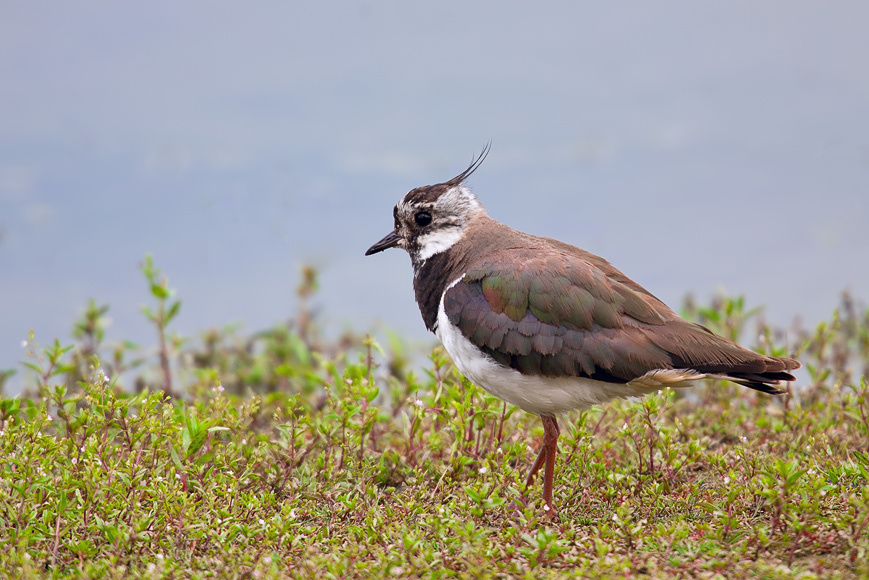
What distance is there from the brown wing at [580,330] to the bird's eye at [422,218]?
3.35ft

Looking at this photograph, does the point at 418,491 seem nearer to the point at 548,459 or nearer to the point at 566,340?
the point at 548,459

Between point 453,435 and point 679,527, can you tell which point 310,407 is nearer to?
point 453,435

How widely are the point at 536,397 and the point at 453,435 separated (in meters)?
1.38

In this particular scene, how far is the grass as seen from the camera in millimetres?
4637

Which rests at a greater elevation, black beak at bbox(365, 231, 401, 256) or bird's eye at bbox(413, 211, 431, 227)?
bird's eye at bbox(413, 211, 431, 227)

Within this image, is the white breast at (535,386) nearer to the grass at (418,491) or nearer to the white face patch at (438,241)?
the grass at (418,491)

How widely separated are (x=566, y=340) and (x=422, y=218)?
1774mm

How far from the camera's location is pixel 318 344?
10.3m

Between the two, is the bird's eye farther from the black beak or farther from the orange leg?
the orange leg

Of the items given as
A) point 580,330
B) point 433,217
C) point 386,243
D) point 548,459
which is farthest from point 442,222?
point 548,459

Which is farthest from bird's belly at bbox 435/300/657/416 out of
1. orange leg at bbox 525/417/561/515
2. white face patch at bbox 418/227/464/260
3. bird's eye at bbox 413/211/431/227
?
bird's eye at bbox 413/211/431/227

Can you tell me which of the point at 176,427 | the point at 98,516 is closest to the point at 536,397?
the point at 176,427

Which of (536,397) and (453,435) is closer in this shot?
(536,397)

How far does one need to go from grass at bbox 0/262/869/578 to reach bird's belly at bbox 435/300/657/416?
385mm
